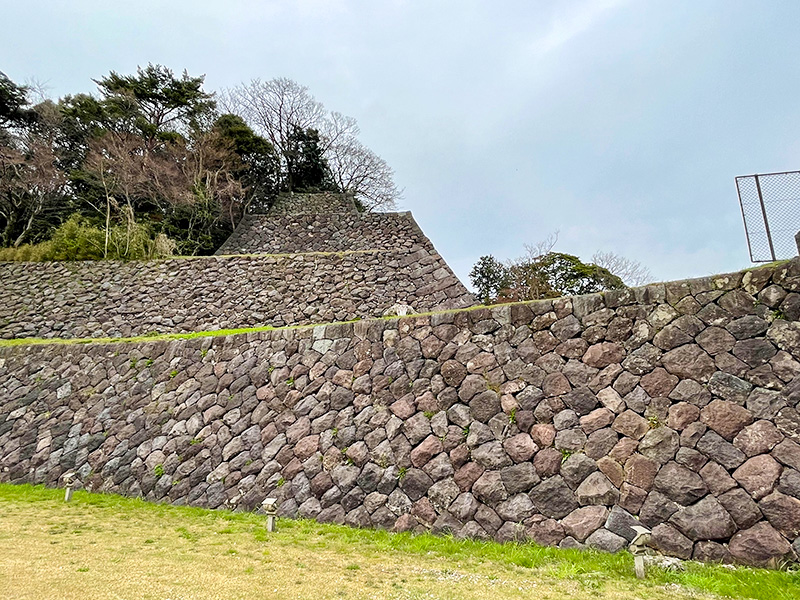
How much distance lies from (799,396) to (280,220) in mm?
14005

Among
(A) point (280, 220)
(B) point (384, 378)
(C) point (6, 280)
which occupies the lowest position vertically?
(B) point (384, 378)

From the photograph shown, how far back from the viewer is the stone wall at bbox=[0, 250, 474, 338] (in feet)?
31.7

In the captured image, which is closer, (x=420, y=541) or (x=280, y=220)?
(x=420, y=541)

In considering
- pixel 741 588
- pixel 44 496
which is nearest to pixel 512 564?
pixel 741 588

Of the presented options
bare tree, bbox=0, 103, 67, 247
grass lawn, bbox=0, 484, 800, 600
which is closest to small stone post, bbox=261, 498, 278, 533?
grass lawn, bbox=0, 484, 800, 600

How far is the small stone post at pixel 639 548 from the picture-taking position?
124 inches

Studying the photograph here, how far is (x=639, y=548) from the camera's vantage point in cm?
324

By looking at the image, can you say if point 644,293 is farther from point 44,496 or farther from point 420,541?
point 44,496

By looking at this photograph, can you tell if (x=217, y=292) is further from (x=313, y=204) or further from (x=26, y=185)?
(x=26, y=185)

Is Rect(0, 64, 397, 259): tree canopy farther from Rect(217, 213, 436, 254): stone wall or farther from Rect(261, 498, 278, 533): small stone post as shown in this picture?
Rect(261, 498, 278, 533): small stone post

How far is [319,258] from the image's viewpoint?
418 inches

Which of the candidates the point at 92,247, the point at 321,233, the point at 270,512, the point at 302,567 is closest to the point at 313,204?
the point at 321,233

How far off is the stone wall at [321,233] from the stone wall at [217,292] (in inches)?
90.7

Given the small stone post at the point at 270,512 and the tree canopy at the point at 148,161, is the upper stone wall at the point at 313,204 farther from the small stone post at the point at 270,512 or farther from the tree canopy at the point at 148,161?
the small stone post at the point at 270,512
